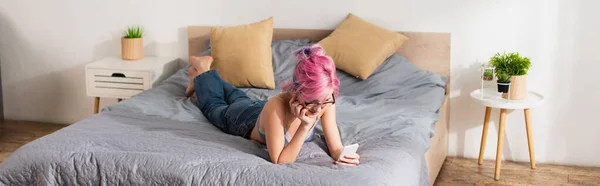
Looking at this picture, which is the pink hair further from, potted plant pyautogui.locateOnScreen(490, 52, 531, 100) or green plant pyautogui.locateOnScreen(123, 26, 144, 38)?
green plant pyautogui.locateOnScreen(123, 26, 144, 38)

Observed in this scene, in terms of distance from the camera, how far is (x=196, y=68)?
4.04 metres

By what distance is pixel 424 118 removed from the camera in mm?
3475

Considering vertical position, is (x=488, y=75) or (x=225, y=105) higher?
(x=488, y=75)

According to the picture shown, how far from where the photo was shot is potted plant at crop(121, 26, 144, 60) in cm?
449

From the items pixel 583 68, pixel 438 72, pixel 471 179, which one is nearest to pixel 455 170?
pixel 471 179

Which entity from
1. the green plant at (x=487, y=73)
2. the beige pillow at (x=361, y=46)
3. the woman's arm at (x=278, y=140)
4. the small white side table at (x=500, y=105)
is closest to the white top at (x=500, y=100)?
the small white side table at (x=500, y=105)

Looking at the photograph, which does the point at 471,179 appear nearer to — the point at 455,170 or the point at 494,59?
the point at 455,170

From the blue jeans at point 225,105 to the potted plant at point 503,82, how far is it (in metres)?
1.17

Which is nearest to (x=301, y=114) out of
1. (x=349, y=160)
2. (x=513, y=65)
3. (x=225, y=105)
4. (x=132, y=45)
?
(x=349, y=160)

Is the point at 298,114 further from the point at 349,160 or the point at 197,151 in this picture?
the point at 197,151

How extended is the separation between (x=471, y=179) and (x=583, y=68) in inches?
30.7

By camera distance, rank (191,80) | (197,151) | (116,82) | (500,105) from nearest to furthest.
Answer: (197,151) → (500,105) → (191,80) → (116,82)

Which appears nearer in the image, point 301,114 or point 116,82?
point 301,114

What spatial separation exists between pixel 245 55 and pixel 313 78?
1.47m
